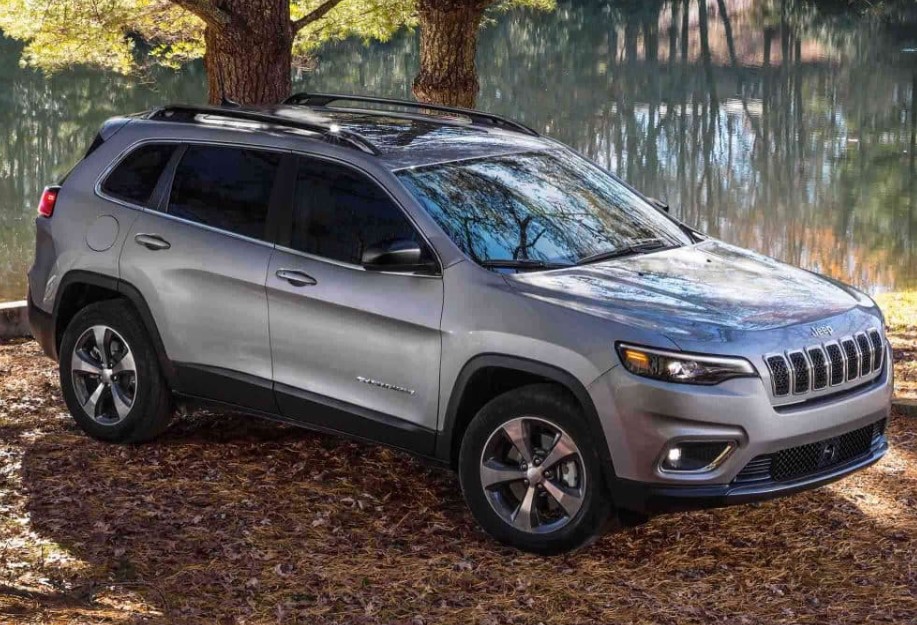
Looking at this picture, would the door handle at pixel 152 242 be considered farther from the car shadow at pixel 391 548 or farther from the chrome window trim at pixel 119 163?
the car shadow at pixel 391 548

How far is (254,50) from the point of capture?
9328 mm

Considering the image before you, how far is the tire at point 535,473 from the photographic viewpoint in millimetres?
5422

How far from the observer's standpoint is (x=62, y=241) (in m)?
7.24

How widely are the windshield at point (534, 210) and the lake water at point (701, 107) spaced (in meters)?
14.0

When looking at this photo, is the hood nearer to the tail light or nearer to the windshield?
the windshield

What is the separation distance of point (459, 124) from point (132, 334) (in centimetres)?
208

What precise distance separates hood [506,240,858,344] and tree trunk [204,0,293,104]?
13.6 ft

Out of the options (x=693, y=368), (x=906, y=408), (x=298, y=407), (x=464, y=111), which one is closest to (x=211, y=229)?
(x=298, y=407)

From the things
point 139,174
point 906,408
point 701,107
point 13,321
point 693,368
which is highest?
point 139,174

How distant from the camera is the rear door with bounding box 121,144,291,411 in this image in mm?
6445

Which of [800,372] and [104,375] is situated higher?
[800,372]

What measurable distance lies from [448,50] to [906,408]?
Result: 182 inches

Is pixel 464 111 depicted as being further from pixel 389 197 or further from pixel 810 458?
pixel 810 458

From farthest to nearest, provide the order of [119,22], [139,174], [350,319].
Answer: [119,22] < [139,174] < [350,319]
